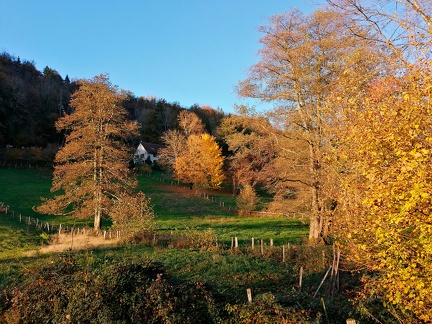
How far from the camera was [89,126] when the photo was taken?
74.6 feet

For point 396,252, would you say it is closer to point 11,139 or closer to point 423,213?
point 423,213

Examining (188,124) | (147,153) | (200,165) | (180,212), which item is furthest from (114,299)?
(147,153)

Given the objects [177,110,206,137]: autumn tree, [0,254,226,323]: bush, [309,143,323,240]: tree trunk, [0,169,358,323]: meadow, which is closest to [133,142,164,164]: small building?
[177,110,206,137]: autumn tree

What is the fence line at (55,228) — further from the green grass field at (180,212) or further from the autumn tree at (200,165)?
the autumn tree at (200,165)

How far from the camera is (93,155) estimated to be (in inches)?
914

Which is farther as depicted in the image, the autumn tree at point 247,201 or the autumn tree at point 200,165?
the autumn tree at point 200,165

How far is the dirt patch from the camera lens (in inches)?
700

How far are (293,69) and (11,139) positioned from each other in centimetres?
6279

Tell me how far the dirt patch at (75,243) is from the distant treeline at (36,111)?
33.5m

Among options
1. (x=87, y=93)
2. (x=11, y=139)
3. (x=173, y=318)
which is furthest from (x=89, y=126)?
(x=11, y=139)

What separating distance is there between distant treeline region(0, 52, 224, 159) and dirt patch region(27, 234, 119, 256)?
33537 mm

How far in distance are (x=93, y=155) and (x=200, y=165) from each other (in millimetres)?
25524

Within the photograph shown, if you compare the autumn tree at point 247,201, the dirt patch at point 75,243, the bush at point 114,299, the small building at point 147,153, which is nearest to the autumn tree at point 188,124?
the small building at point 147,153

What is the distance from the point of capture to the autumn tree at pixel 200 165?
4738 centimetres
